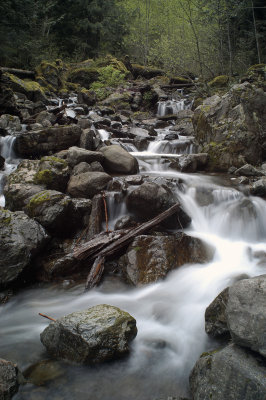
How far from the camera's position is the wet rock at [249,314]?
2035mm

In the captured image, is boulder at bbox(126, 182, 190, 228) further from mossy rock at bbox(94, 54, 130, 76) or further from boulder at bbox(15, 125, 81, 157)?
mossy rock at bbox(94, 54, 130, 76)

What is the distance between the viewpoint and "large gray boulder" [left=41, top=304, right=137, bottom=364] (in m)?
2.65

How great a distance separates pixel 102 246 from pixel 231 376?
310cm

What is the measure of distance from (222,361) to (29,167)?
6.34 metres

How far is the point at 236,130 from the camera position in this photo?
8.94 meters

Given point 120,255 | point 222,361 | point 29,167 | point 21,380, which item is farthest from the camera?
point 29,167

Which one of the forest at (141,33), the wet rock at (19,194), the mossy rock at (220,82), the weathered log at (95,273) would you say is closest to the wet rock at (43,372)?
the weathered log at (95,273)

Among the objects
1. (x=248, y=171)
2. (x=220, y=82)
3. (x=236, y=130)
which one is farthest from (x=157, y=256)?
(x=220, y=82)

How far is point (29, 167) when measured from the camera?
699 cm

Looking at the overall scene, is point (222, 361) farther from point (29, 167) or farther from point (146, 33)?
point (146, 33)

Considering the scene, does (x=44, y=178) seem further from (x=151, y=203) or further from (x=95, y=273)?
(x=95, y=273)

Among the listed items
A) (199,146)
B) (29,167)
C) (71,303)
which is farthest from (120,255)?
(199,146)

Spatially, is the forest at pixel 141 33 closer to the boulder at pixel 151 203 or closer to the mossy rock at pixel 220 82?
the mossy rock at pixel 220 82

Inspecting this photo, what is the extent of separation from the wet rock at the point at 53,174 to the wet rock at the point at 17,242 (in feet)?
5.58
